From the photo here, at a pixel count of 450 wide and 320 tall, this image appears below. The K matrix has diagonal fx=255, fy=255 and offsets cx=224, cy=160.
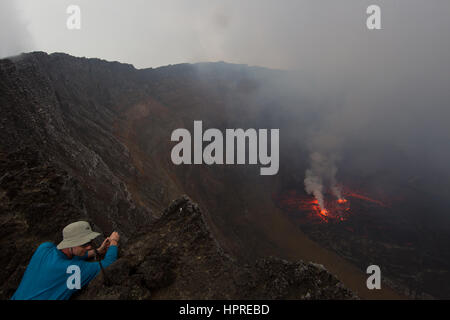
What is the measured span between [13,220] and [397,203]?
35436 millimetres

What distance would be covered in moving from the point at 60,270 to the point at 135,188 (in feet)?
50.0

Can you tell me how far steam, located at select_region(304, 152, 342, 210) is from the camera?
108 feet

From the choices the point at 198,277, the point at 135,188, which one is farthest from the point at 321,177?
the point at 198,277

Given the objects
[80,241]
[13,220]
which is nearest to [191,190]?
[13,220]

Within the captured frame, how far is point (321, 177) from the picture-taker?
115 feet

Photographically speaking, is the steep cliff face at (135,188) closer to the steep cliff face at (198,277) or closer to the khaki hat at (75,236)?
the steep cliff face at (198,277)

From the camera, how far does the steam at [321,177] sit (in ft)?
108

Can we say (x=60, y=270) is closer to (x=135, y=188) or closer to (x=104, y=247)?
(x=104, y=247)

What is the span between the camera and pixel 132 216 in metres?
13.8

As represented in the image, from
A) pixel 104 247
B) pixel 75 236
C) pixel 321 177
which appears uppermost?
pixel 75 236

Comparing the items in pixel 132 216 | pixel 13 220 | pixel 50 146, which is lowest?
pixel 132 216

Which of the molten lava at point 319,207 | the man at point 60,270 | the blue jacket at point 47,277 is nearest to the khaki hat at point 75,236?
the man at point 60,270

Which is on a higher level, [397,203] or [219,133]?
[219,133]
